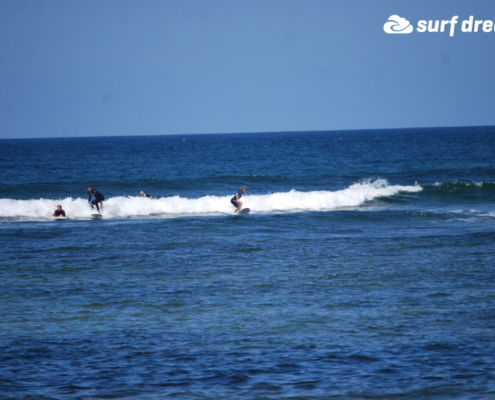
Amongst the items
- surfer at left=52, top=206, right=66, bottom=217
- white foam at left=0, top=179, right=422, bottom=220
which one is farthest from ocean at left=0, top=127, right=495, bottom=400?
surfer at left=52, top=206, right=66, bottom=217

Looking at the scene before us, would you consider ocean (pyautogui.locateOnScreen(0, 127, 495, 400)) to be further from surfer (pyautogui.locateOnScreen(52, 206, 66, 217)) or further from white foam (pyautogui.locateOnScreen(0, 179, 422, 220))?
surfer (pyautogui.locateOnScreen(52, 206, 66, 217))

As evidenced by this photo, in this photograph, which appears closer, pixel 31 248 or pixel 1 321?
pixel 1 321

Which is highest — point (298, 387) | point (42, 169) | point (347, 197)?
point (42, 169)

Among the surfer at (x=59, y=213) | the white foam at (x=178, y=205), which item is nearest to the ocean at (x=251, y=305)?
the white foam at (x=178, y=205)

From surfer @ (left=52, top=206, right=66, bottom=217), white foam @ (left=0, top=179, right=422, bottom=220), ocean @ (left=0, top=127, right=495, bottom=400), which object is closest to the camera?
ocean @ (left=0, top=127, right=495, bottom=400)

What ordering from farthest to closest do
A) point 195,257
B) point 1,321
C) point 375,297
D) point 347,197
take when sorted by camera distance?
point 347,197 < point 195,257 < point 375,297 < point 1,321

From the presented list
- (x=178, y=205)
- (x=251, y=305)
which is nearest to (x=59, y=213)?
(x=178, y=205)

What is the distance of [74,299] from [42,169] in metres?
40.0

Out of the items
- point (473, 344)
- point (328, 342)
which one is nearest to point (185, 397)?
point (328, 342)

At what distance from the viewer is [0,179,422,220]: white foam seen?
27.2 meters

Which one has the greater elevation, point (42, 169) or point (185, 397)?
point (42, 169)

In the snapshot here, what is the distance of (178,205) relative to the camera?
1131 inches

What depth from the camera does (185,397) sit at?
24.2 feet

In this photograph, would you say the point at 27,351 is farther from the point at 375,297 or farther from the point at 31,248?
the point at 31,248
